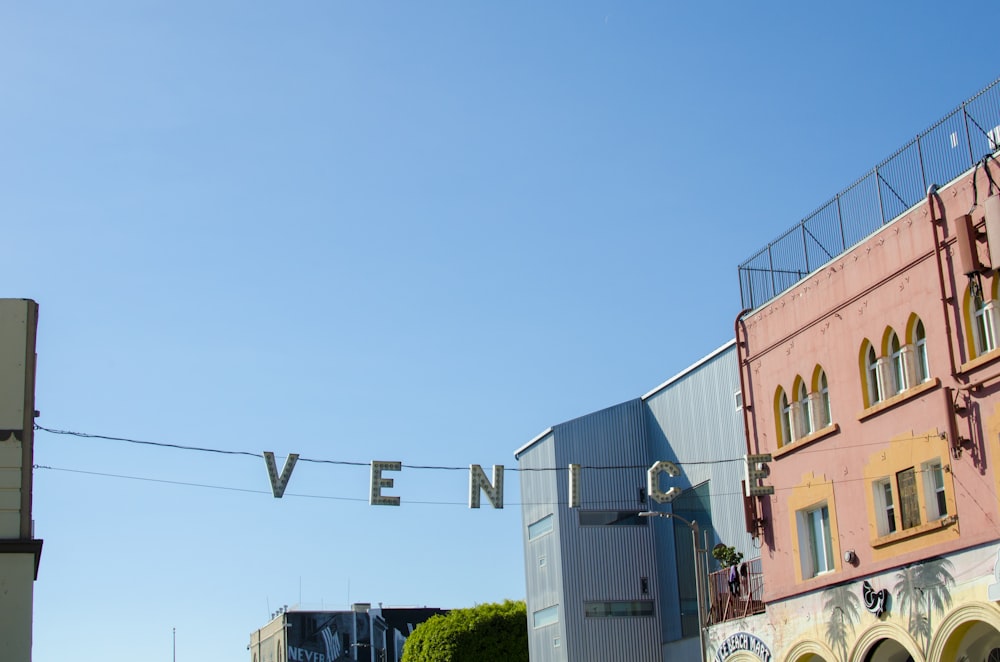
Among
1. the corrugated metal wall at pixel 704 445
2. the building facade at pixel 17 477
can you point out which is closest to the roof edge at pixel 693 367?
the corrugated metal wall at pixel 704 445

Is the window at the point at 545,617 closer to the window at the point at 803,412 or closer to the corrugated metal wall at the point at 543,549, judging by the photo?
the corrugated metal wall at the point at 543,549

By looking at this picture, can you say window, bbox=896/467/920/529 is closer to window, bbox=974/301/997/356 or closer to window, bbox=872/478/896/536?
window, bbox=872/478/896/536

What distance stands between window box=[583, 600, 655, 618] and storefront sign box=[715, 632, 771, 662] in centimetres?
1256

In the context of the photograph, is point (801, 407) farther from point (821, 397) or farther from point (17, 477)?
point (17, 477)

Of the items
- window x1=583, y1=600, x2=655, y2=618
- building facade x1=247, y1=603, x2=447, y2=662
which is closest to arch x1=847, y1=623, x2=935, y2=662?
window x1=583, y1=600, x2=655, y2=618

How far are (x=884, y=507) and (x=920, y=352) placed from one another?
359cm

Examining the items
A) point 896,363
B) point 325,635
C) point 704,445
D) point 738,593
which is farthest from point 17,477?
point 325,635

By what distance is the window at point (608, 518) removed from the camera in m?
48.8

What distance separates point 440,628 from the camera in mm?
67750

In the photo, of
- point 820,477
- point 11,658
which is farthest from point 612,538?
point 11,658

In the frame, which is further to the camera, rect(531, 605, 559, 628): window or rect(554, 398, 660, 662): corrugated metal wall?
rect(531, 605, 559, 628): window

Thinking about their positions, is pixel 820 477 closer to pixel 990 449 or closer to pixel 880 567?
pixel 880 567

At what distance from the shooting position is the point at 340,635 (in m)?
114

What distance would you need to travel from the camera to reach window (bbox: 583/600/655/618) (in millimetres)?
47844
